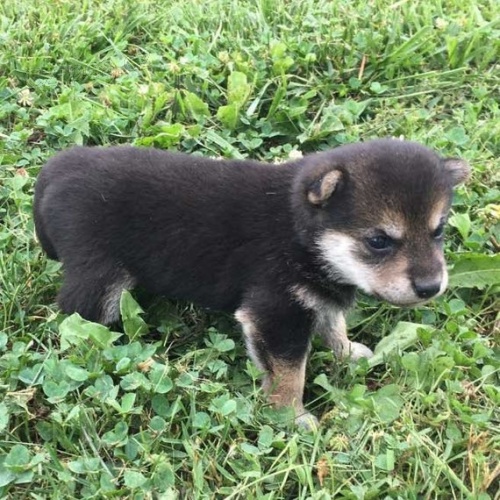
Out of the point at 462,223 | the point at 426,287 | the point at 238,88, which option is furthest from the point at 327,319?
the point at 238,88

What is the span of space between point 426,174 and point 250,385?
151cm

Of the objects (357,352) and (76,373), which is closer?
(76,373)

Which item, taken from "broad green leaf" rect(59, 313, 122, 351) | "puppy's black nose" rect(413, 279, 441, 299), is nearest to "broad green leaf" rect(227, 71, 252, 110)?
"broad green leaf" rect(59, 313, 122, 351)

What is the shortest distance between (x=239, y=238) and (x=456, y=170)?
1.27 meters

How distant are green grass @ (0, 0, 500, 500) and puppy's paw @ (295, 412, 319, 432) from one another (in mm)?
63

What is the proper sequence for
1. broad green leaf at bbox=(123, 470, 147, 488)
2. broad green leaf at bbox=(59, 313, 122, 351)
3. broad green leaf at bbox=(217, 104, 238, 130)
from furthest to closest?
broad green leaf at bbox=(217, 104, 238, 130)
broad green leaf at bbox=(59, 313, 122, 351)
broad green leaf at bbox=(123, 470, 147, 488)

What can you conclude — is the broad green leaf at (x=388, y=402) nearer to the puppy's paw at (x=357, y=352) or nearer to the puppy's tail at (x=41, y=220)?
the puppy's paw at (x=357, y=352)

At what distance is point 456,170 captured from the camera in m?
4.02

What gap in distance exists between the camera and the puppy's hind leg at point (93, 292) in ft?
13.7

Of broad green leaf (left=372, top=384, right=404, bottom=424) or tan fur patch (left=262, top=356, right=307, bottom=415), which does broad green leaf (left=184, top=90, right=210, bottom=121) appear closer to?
tan fur patch (left=262, top=356, right=307, bottom=415)

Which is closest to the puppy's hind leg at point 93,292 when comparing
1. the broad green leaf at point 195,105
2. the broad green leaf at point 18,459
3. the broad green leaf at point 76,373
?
the broad green leaf at point 76,373

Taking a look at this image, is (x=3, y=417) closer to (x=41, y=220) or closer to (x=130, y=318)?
(x=130, y=318)

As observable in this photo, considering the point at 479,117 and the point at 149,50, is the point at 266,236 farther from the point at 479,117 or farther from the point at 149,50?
the point at 149,50

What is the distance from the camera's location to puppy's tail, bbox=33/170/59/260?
4323 mm
